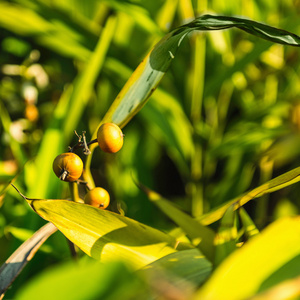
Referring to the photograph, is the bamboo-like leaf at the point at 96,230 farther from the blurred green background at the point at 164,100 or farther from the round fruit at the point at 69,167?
the blurred green background at the point at 164,100

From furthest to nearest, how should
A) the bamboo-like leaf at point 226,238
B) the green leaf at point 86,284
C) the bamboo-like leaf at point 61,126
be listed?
the bamboo-like leaf at point 61,126 → the bamboo-like leaf at point 226,238 → the green leaf at point 86,284

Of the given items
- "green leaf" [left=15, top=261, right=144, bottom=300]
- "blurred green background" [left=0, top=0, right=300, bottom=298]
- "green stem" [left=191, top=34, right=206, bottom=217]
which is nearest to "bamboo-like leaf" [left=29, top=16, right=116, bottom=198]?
"blurred green background" [left=0, top=0, right=300, bottom=298]

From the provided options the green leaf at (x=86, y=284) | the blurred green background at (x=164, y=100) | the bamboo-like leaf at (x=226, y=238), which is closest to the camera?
the green leaf at (x=86, y=284)

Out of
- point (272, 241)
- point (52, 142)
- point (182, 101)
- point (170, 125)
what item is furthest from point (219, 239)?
point (182, 101)

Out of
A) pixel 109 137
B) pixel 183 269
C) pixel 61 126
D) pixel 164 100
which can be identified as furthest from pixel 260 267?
pixel 164 100

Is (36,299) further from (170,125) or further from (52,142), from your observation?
(170,125)

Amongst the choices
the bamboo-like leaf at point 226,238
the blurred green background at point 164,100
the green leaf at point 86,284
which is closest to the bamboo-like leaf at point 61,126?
the blurred green background at point 164,100

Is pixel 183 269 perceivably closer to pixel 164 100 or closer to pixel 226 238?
pixel 226 238

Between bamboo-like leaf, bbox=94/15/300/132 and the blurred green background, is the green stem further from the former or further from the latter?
bamboo-like leaf, bbox=94/15/300/132
